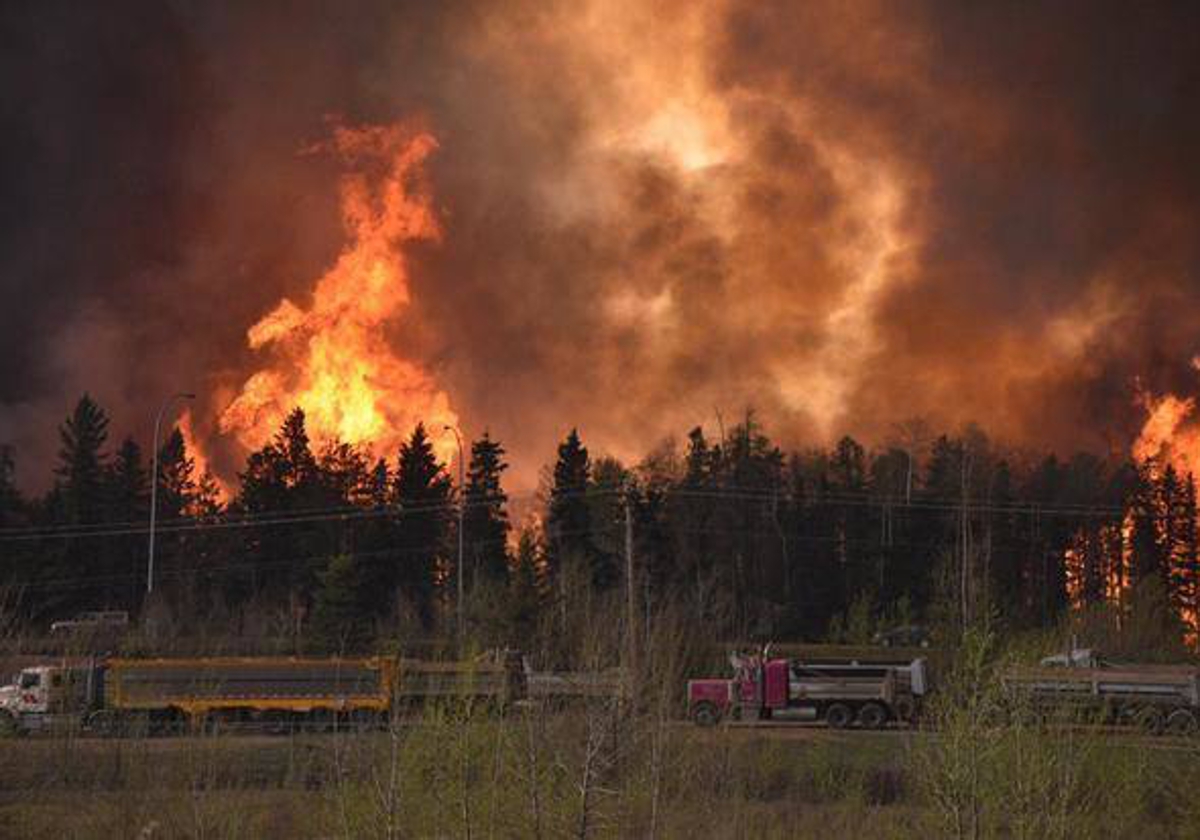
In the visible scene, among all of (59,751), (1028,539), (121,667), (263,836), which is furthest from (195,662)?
(1028,539)

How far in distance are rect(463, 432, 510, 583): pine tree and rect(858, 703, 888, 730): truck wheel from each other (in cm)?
2992

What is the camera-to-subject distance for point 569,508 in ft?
288

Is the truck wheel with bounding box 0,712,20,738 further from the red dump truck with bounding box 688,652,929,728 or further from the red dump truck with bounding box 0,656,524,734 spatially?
the red dump truck with bounding box 688,652,929,728

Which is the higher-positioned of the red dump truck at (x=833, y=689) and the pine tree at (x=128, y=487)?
the pine tree at (x=128, y=487)

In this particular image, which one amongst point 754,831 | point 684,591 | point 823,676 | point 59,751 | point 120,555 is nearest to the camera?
point 754,831

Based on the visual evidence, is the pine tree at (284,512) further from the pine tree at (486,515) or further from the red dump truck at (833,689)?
the red dump truck at (833,689)

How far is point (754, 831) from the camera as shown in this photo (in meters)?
29.4

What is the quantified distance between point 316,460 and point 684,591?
31367 millimetres

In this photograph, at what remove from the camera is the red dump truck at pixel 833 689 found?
55.0m

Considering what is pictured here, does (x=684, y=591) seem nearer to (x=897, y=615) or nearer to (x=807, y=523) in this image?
(x=897, y=615)

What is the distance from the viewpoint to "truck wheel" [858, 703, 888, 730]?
5509cm

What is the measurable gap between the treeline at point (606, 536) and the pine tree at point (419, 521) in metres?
0.14

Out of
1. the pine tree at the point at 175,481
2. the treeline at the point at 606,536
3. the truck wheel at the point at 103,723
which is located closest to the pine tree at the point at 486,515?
the treeline at the point at 606,536

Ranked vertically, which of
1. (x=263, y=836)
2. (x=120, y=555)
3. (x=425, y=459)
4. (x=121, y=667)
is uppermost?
(x=425, y=459)
